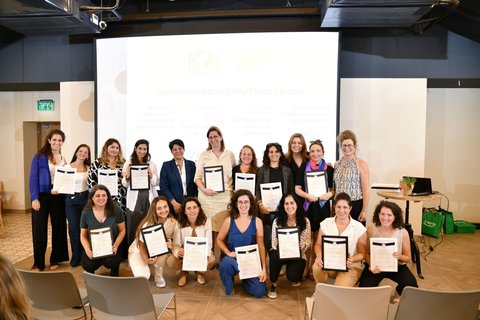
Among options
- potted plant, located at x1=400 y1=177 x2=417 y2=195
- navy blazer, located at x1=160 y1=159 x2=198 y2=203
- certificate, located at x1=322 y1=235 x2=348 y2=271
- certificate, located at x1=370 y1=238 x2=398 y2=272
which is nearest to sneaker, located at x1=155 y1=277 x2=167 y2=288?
navy blazer, located at x1=160 y1=159 x2=198 y2=203

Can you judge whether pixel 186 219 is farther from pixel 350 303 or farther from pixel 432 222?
pixel 432 222

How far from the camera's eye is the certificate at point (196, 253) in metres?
3.24

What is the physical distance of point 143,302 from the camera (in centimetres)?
211

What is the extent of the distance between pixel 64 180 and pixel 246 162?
2.04 meters

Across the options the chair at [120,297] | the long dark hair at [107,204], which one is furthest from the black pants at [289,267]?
the long dark hair at [107,204]

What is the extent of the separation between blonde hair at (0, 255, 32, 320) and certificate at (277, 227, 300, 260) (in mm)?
2259

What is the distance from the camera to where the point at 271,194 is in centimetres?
360

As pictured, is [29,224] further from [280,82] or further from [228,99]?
[280,82]

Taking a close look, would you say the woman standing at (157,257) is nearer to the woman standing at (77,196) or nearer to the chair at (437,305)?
the woman standing at (77,196)

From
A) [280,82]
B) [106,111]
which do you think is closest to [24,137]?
[106,111]

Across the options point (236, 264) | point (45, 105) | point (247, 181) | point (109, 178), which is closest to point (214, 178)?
point (247, 181)

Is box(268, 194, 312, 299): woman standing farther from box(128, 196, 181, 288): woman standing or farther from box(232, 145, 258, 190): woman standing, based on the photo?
box(128, 196, 181, 288): woman standing

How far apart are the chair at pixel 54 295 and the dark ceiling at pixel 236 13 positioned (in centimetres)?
336

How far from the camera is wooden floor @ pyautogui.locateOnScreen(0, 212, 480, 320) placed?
308cm
